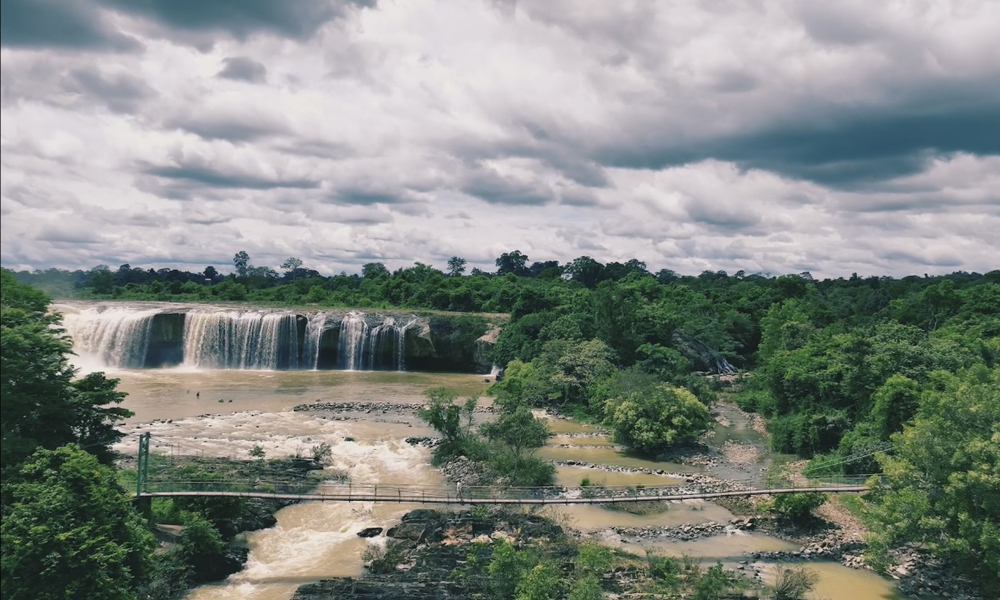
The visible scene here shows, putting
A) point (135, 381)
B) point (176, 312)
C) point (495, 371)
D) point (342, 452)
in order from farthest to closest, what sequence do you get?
point (495, 371)
point (176, 312)
point (135, 381)
point (342, 452)

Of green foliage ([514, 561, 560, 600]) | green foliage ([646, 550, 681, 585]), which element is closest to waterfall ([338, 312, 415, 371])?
green foliage ([646, 550, 681, 585])

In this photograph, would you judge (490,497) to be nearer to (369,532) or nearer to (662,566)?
(369,532)

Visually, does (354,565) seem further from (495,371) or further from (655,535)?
(495,371)

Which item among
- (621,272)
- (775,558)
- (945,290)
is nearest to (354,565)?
(775,558)

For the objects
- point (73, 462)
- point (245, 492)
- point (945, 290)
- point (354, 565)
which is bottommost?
point (354, 565)

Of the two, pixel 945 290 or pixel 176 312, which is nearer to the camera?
pixel 945 290

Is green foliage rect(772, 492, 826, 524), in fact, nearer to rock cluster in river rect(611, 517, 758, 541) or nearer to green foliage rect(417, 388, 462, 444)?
rock cluster in river rect(611, 517, 758, 541)

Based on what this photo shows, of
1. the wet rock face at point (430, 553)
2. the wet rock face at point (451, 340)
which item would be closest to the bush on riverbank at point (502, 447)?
the wet rock face at point (430, 553)
